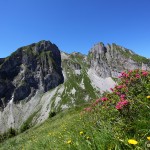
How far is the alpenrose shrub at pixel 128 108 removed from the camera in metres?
5.39

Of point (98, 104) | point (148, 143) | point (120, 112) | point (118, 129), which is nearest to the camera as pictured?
point (148, 143)

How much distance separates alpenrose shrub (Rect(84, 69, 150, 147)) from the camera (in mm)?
5387

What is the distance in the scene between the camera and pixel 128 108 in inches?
314

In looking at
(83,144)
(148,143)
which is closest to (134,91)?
(83,144)

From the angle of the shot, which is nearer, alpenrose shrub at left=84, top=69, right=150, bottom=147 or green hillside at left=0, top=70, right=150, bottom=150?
green hillside at left=0, top=70, right=150, bottom=150

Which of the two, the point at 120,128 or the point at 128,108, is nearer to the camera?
the point at 120,128

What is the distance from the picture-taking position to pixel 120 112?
8180 mm

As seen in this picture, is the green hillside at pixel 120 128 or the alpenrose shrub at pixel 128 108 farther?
the alpenrose shrub at pixel 128 108

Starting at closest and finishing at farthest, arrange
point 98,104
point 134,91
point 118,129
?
1. point 118,129
2. point 134,91
3. point 98,104

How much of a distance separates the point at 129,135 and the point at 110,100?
651 cm

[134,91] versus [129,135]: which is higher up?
[134,91]

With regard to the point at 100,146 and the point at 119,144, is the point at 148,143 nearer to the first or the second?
the point at 119,144

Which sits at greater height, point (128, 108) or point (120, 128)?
point (128, 108)

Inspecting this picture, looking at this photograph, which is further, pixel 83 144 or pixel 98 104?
pixel 98 104
